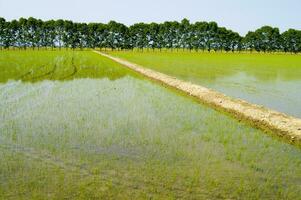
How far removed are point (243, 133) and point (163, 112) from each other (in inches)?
177

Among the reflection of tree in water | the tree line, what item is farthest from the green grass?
the tree line

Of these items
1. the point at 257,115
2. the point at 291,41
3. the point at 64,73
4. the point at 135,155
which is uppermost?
the point at 291,41

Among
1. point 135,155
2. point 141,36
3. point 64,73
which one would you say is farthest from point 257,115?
point 141,36

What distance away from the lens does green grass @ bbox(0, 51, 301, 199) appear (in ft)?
24.2

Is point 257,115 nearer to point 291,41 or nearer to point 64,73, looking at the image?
point 64,73

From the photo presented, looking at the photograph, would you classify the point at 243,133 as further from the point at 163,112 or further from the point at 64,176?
the point at 64,176

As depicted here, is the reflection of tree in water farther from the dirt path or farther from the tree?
the tree

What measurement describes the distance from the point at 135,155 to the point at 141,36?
141m

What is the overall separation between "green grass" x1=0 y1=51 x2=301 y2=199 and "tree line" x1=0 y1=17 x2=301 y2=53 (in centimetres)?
13227

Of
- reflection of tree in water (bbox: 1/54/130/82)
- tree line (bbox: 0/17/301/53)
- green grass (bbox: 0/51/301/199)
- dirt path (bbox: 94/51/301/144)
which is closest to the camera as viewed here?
green grass (bbox: 0/51/301/199)

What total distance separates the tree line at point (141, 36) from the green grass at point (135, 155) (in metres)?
132

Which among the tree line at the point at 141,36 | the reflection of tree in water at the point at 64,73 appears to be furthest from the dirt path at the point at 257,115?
the tree line at the point at 141,36

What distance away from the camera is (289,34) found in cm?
14675

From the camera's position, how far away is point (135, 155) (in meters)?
9.66
